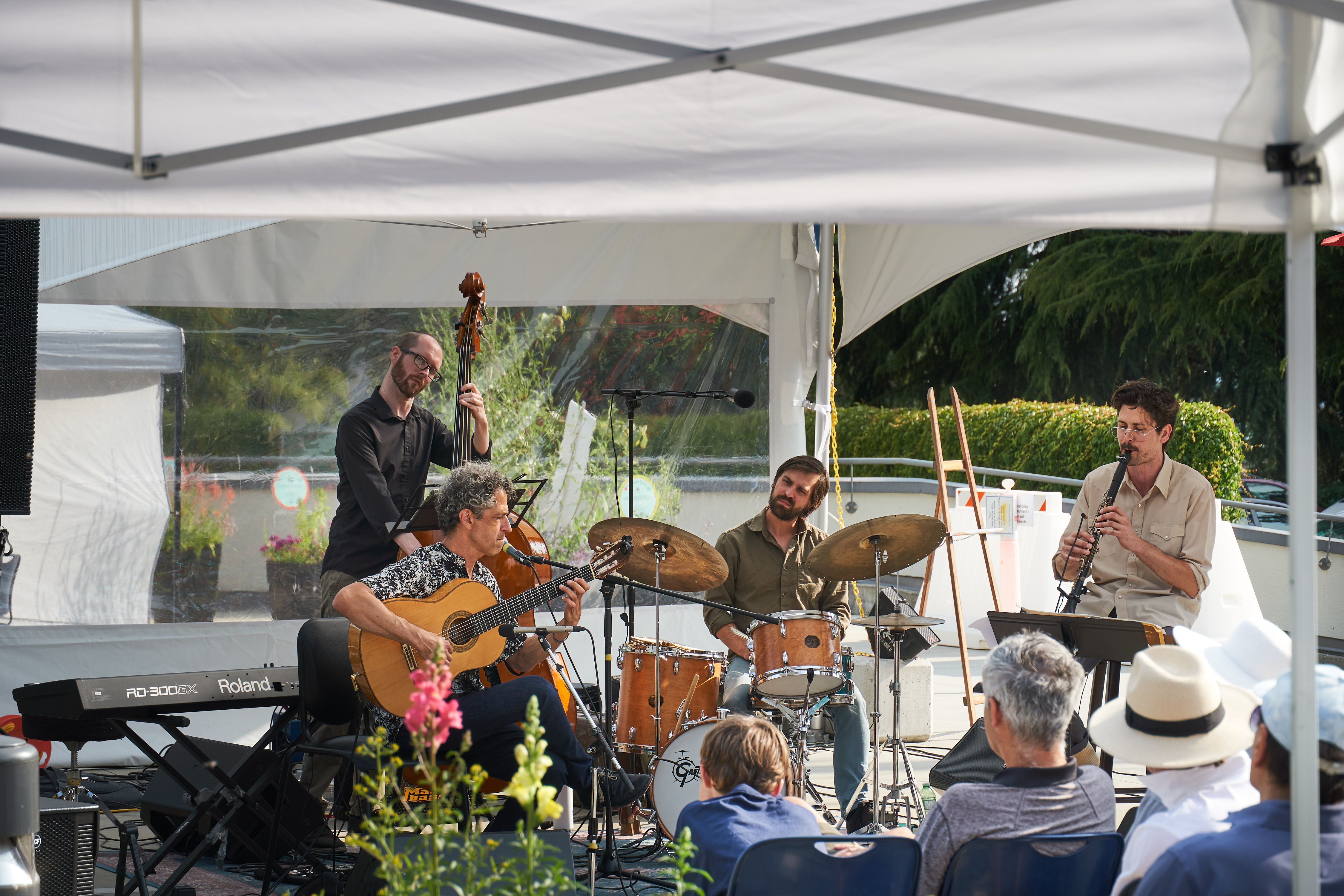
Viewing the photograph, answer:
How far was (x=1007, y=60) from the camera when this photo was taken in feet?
6.07

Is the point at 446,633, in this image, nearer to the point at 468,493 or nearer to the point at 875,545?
the point at 468,493

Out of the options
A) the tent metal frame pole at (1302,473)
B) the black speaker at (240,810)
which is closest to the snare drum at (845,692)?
the black speaker at (240,810)

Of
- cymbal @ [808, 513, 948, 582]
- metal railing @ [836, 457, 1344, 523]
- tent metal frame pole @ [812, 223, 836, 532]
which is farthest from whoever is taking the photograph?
metal railing @ [836, 457, 1344, 523]

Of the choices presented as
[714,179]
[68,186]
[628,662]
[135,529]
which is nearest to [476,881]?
[714,179]

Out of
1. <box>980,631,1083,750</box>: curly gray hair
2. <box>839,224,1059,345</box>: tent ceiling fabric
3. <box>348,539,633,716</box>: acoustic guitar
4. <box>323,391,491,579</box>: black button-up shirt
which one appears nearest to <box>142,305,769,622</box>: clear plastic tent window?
<box>839,224,1059,345</box>: tent ceiling fabric

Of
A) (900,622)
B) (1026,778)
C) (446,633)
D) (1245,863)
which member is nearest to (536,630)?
(446,633)

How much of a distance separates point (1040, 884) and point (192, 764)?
3107 millimetres

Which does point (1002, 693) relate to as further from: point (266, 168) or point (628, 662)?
point (628, 662)

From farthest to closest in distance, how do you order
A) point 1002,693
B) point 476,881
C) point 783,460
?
point 783,460 → point 1002,693 → point 476,881

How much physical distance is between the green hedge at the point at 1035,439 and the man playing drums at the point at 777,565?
5.47m

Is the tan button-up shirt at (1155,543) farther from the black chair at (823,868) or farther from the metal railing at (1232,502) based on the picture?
the black chair at (823,868)

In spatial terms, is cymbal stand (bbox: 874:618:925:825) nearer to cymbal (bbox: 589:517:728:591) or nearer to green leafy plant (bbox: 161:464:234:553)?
cymbal (bbox: 589:517:728:591)

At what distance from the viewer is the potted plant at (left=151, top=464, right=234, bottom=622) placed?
5.80 m

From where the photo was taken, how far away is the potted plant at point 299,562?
5945mm
